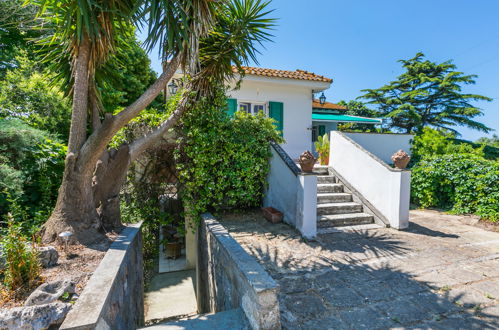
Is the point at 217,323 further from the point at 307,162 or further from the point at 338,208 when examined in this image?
the point at 338,208

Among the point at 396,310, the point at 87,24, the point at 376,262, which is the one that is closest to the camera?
the point at 396,310

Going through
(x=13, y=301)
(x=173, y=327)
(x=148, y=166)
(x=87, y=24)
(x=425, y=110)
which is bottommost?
(x=173, y=327)

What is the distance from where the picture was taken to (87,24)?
3.57m

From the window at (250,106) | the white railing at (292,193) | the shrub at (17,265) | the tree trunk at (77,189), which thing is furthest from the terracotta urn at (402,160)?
the shrub at (17,265)

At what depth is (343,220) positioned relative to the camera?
277 inches

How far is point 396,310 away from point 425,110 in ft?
104

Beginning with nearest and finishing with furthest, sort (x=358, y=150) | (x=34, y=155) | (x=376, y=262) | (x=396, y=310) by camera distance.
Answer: (x=396, y=310), (x=376, y=262), (x=34, y=155), (x=358, y=150)

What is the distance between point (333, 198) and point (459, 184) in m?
5.36

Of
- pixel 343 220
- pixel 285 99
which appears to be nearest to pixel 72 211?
pixel 343 220

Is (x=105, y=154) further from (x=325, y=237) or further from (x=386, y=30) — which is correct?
(x=386, y=30)

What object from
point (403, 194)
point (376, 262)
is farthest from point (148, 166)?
point (403, 194)

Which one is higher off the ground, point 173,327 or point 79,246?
point 79,246

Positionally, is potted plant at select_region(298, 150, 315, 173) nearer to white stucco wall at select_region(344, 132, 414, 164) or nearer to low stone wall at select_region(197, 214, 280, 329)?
low stone wall at select_region(197, 214, 280, 329)

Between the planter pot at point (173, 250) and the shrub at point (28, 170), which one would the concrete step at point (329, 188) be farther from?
the shrub at point (28, 170)
